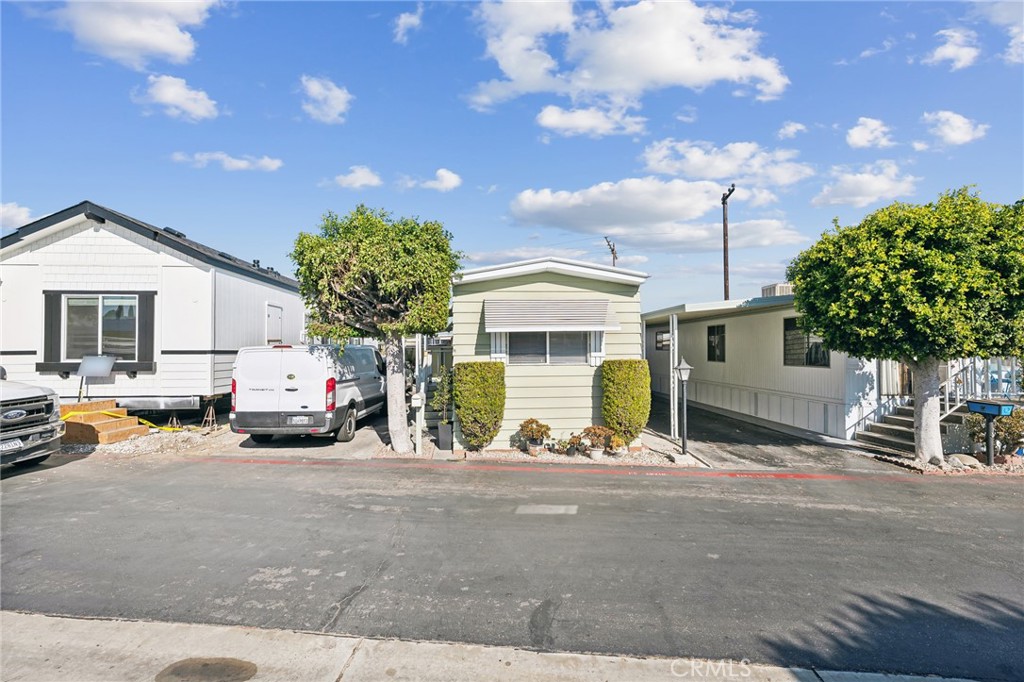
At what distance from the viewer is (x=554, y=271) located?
1112cm

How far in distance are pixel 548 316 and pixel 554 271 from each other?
0.98m

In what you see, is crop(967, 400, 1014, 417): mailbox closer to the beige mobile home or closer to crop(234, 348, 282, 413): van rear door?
the beige mobile home

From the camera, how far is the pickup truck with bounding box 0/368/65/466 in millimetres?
7898

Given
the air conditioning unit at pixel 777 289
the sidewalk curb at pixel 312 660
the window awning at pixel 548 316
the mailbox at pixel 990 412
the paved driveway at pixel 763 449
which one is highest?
the air conditioning unit at pixel 777 289

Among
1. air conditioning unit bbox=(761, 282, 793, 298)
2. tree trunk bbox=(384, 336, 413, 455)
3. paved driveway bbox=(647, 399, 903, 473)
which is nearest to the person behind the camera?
paved driveway bbox=(647, 399, 903, 473)

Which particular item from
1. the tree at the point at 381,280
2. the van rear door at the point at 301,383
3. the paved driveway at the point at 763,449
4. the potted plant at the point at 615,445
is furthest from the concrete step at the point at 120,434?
the paved driveway at the point at 763,449

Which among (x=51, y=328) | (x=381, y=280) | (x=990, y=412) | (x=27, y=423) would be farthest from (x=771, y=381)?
(x=51, y=328)

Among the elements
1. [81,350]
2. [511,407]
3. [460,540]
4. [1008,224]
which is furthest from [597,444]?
[81,350]

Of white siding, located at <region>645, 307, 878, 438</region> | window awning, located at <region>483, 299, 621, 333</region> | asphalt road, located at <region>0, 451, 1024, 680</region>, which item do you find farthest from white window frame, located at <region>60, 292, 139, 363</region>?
white siding, located at <region>645, 307, 878, 438</region>

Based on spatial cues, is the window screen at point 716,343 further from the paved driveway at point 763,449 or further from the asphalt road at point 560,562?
the asphalt road at point 560,562

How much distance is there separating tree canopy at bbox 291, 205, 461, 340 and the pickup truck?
4050 millimetres

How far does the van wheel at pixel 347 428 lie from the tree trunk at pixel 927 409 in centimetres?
1043

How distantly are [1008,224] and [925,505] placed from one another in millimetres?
4695

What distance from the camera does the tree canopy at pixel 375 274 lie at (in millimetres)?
10055
